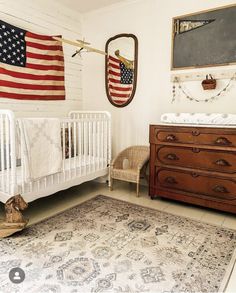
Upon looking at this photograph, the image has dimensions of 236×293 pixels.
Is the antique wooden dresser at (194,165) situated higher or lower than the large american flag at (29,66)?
lower

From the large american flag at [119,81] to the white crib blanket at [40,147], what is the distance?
1370mm

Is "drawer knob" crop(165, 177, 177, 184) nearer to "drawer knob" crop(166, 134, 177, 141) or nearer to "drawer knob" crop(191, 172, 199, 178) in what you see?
"drawer knob" crop(191, 172, 199, 178)

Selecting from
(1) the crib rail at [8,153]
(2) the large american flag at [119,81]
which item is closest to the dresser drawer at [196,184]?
(2) the large american flag at [119,81]

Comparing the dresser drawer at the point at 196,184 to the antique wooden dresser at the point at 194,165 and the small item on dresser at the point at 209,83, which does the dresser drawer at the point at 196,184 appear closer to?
the antique wooden dresser at the point at 194,165

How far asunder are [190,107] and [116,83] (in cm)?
117

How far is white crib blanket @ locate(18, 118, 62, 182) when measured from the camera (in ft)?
6.97

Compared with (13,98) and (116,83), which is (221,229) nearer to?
(116,83)

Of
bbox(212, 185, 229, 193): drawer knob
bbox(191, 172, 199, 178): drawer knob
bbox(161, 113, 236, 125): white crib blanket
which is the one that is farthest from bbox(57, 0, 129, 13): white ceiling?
bbox(212, 185, 229, 193): drawer knob

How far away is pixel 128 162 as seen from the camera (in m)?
3.55

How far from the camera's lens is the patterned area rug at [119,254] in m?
1.47

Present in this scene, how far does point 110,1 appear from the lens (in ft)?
10.9

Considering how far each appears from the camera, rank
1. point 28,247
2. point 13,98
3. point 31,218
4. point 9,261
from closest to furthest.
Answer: point 9,261, point 28,247, point 31,218, point 13,98

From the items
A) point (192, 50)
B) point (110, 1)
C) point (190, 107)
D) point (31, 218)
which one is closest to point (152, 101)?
point (190, 107)

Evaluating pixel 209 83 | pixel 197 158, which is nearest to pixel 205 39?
pixel 209 83
